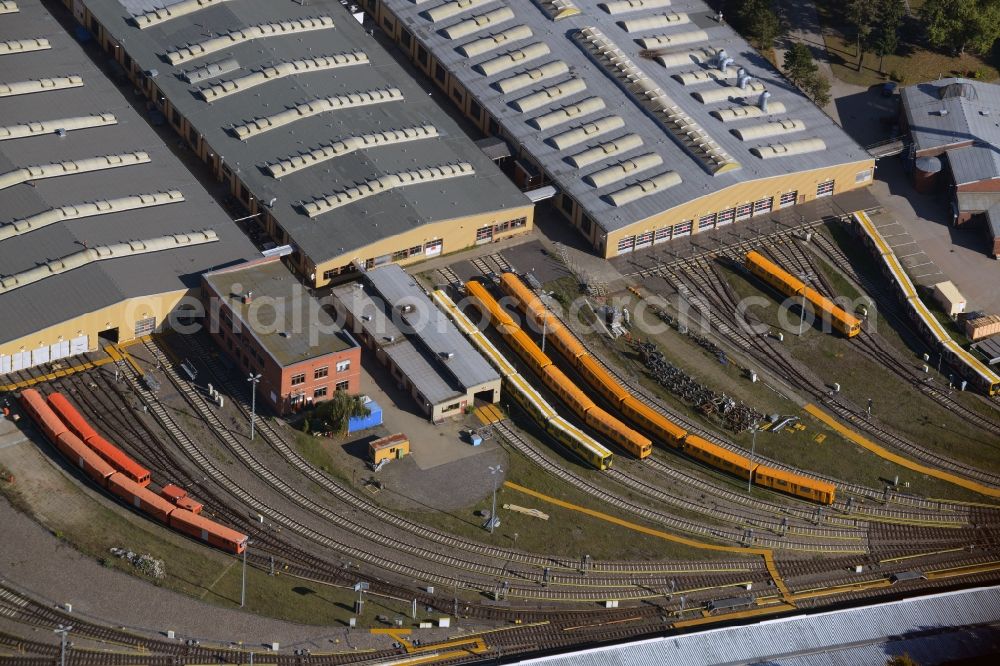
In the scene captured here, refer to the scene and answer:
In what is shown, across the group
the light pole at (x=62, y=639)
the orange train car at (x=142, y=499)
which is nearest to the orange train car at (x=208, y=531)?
the orange train car at (x=142, y=499)

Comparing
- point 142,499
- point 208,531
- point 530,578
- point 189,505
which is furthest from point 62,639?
point 530,578

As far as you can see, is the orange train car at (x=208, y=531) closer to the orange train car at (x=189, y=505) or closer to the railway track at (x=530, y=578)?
the orange train car at (x=189, y=505)

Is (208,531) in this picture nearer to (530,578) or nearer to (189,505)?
(189,505)

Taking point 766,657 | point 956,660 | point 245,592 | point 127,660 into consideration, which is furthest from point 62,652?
point 956,660

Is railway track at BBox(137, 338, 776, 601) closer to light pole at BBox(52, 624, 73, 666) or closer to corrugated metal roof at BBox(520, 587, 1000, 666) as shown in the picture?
corrugated metal roof at BBox(520, 587, 1000, 666)

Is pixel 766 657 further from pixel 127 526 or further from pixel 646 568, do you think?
pixel 127 526

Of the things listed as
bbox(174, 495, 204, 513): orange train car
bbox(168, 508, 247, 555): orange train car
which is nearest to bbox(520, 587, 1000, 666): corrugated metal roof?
bbox(168, 508, 247, 555): orange train car
